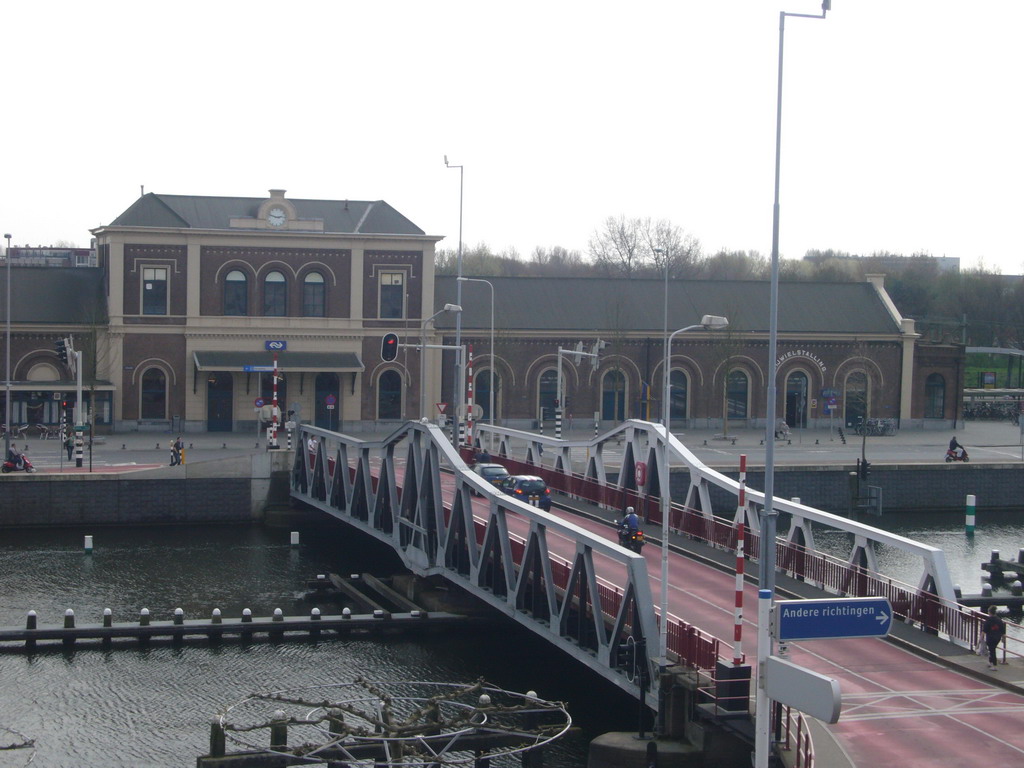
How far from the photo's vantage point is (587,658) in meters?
21.8

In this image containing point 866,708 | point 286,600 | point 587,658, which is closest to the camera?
point 866,708

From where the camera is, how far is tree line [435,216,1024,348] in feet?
342

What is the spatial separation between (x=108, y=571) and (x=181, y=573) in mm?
2239

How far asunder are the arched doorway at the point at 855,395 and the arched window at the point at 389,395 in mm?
24907

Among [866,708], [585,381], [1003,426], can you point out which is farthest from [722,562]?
[1003,426]

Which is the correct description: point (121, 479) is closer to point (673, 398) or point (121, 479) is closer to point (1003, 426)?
point (673, 398)

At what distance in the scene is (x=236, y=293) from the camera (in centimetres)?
6131

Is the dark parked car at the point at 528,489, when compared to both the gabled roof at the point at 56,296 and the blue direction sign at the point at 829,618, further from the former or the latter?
the gabled roof at the point at 56,296

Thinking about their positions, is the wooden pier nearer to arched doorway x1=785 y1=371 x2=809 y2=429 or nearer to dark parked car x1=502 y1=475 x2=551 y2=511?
dark parked car x1=502 y1=475 x2=551 y2=511

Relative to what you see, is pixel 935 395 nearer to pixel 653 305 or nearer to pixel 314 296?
pixel 653 305

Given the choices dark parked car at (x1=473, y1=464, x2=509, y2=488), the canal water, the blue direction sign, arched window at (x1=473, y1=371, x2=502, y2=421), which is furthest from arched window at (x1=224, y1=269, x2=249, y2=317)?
the blue direction sign

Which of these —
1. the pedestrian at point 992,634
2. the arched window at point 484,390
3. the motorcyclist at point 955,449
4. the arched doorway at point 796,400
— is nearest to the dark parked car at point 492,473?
the pedestrian at point 992,634

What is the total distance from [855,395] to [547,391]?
17523 mm

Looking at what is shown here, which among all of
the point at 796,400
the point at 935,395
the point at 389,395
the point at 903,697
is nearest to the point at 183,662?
the point at 903,697
